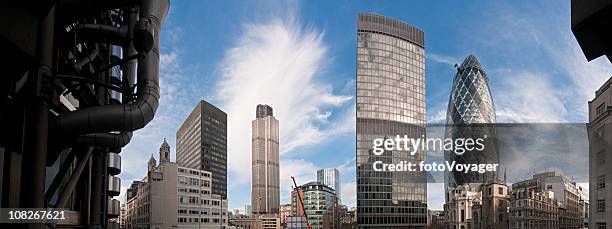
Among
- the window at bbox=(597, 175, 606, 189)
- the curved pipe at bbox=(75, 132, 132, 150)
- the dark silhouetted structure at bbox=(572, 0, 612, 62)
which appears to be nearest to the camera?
the dark silhouetted structure at bbox=(572, 0, 612, 62)

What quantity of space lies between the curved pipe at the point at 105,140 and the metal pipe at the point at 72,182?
416 millimetres

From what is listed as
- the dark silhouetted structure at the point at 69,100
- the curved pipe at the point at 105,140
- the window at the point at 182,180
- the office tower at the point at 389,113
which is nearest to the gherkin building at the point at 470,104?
the office tower at the point at 389,113

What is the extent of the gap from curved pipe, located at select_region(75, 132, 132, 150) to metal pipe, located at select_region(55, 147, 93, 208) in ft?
1.37

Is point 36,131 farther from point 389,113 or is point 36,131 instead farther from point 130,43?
point 389,113

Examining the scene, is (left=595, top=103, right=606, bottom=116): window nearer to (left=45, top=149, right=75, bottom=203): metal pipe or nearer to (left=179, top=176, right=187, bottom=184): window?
(left=45, top=149, right=75, bottom=203): metal pipe

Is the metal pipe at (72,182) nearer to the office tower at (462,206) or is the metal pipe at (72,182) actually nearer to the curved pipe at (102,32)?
the curved pipe at (102,32)

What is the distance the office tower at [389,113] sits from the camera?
120500 mm

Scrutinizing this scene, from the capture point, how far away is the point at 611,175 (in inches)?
1437

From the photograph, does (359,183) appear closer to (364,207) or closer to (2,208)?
(364,207)

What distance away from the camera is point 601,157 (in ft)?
132

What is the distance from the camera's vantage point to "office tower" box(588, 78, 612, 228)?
3719 centimetres

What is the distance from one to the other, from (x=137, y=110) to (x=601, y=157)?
1336 inches

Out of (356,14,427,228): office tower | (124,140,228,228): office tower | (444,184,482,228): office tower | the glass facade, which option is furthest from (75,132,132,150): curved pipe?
the glass facade

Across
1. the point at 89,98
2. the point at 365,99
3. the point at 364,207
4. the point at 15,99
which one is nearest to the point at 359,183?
the point at 364,207
